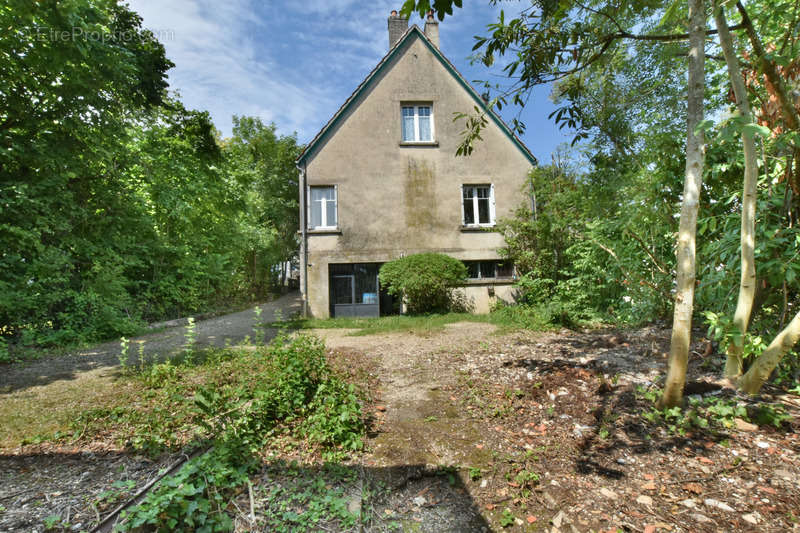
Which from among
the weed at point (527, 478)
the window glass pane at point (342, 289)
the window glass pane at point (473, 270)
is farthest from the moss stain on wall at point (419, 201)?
the weed at point (527, 478)

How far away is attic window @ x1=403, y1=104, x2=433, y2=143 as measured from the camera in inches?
512

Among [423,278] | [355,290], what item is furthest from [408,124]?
[355,290]

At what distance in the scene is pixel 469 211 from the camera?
1307 cm

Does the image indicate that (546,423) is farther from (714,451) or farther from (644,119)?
(644,119)

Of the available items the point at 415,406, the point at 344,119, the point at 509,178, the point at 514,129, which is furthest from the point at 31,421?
the point at 509,178

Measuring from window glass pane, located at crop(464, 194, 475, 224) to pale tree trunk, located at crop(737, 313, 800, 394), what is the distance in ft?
32.3

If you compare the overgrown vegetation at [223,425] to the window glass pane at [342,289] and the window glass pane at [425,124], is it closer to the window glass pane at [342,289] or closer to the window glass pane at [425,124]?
the window glass pane at [342,289]

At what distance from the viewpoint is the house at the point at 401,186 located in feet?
40.5

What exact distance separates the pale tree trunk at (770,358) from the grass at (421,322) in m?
5.46

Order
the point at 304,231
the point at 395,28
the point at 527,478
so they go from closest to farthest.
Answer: the point at 527,478, the point at 304,231, the point at 395,28

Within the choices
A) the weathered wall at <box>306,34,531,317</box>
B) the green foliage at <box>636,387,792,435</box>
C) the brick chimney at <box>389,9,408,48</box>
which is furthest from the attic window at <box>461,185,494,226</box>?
the green foliage at <box>636,387,792,435</box>

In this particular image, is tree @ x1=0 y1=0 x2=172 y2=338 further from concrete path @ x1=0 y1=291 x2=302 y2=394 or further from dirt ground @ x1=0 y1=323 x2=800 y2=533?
dirt ground @ x1=0 y1=323 x2=800 y2=533

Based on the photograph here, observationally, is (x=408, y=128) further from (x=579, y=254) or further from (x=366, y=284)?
(x=579, y=254)

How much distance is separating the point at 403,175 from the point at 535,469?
11005 mm
